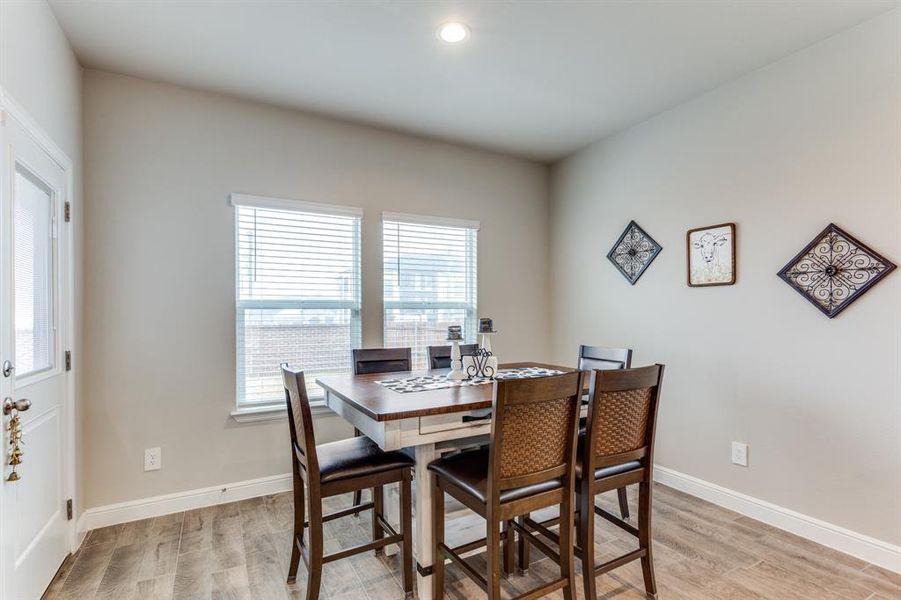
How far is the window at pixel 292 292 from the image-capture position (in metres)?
3.17

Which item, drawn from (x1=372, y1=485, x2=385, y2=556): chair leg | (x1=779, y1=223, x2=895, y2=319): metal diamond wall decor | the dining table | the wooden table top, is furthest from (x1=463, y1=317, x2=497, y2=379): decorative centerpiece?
(x1=779, y1=223, x2=895, y2=319): metal diamond wall decor

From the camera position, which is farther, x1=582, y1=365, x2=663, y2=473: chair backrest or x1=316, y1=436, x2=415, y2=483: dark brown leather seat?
x1=316, y1=436, x2=415, y2=483: dark brown leather seat

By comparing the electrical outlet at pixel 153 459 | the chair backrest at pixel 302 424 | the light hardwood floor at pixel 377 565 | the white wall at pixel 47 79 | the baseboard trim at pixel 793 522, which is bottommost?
the light hardwood floor at pixel 377 565

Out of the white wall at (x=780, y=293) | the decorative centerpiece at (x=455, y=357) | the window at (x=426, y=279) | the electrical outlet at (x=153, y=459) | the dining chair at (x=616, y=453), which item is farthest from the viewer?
the window at (x=426, y=279)

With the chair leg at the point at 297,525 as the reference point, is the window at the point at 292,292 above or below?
above

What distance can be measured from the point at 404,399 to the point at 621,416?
3.08 ft

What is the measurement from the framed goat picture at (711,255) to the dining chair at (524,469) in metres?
1.82

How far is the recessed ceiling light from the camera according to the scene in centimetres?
235

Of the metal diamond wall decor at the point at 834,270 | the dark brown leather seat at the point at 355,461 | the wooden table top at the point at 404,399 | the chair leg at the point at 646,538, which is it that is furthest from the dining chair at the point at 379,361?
the metal diamond wall decor at the point at 834,270

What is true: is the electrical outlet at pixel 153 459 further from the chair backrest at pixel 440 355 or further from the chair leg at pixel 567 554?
the chair leg at pixel 567 554

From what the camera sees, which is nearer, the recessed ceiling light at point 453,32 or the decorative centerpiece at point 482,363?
the recessed ceiling light at point 453,32

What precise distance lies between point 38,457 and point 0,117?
1.43 m

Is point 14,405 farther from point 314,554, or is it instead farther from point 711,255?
point 711,255

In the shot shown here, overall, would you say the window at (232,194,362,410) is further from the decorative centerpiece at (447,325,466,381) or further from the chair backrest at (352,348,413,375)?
the decorative centerpiece at (447,325,466,381)
